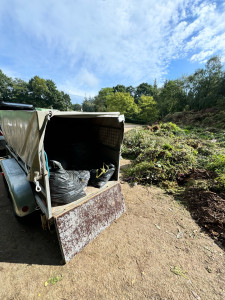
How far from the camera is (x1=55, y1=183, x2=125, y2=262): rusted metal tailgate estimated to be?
175 centimetres

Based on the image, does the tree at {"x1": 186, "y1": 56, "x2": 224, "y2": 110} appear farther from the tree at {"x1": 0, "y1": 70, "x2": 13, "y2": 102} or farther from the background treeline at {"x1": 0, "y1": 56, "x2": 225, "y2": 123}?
the tree at {"x1": 0, "y1": 70, "x2": 13, "y2": 102}

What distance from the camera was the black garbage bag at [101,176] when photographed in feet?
8.14

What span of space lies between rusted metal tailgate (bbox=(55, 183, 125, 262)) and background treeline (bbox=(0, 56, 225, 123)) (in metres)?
20.3

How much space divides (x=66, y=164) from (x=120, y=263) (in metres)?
1.98

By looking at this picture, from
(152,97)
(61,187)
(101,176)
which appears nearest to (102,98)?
(152,97)

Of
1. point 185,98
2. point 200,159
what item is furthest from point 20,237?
point 185,98

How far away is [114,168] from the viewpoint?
105 inches

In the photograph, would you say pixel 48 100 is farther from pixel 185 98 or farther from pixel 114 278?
pixel 114 278

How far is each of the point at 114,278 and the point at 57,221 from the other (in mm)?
1063

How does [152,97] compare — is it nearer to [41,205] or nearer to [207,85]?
[207,85]

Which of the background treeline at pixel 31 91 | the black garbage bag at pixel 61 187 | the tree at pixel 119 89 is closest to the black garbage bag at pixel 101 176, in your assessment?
the black garbage bag at pixel 61 187

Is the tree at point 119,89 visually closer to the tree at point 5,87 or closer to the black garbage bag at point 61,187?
the tree at point 5,87

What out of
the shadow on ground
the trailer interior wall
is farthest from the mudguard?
the trailer interior wall

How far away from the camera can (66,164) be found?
9.10 ft
